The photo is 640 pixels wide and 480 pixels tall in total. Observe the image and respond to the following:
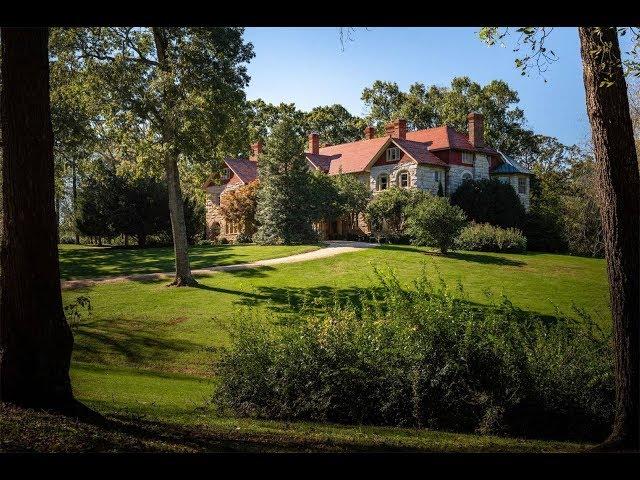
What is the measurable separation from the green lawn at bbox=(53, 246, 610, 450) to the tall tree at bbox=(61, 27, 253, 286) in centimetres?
440

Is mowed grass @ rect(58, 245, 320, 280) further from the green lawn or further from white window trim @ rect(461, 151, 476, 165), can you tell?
white window trim @ rect(461, 151, 476, 165)

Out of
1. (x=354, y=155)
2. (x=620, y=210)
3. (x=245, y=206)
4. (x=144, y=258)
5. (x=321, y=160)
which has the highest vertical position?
(x=354, y=155)

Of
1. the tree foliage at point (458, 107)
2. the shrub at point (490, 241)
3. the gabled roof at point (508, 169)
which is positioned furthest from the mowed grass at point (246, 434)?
the tree foliage at point (458, 107)

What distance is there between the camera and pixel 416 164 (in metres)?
32.0

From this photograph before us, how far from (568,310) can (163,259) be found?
15.6 metres

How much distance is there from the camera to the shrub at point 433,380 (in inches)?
244

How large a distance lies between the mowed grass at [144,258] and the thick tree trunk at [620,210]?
1742cm

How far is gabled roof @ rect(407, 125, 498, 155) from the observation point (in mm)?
33562

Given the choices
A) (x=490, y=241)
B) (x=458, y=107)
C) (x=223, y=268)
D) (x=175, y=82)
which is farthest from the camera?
(x=458, y=107)

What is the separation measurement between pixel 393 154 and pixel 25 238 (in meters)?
30.3

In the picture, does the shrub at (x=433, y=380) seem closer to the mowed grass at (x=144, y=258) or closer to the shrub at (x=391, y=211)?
the mowed grass at (x=144, y=258)

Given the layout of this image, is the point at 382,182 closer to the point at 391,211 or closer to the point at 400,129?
the point at 400,129

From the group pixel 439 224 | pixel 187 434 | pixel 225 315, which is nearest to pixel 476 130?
pixel 439 224

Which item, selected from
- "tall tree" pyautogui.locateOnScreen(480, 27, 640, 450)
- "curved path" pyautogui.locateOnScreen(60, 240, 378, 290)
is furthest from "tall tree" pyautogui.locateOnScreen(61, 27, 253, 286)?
"tall tree" pyautogui.locateOnScreen(480, 27, 640, 450)
